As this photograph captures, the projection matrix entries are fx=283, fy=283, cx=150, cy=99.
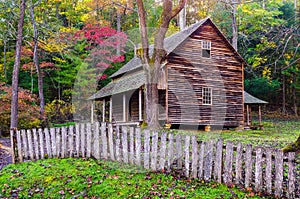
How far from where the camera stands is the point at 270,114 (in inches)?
1439

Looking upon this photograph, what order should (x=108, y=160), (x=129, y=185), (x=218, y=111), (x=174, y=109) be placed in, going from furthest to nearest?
(x=218, y=111)
(x=174, y=109)
(x=108, y=160)
(x=129, y=185)

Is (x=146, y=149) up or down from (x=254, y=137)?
up

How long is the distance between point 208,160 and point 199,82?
44.1ft

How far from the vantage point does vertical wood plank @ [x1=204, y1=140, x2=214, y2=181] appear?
7.00m

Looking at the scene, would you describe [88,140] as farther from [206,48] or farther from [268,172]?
[206,48]

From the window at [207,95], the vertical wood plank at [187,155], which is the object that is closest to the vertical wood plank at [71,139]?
the vertical wood plank at [187,155]

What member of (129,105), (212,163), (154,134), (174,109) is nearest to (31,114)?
(129,105)

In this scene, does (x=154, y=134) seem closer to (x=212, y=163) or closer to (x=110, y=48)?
(x=212, y=163)

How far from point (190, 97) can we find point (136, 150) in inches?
484

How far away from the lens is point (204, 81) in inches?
799

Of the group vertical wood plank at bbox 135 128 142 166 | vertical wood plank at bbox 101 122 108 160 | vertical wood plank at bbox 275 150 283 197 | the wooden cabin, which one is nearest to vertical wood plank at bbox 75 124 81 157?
vertical wood plank at bbox 101 122 108 160

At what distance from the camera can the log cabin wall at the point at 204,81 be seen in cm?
1906

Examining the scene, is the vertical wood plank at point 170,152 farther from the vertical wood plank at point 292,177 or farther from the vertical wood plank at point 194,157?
the vertical wood plank at point 292,177

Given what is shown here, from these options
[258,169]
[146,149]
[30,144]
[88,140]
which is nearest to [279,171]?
[258,169]
